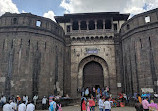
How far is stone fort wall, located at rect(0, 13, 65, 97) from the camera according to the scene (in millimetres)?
15031

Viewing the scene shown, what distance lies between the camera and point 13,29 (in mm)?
16500

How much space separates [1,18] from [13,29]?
2.27m

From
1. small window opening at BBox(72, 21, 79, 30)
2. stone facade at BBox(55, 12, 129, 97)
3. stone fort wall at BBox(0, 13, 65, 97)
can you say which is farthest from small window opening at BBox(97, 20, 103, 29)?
stone fort wall at BBox(0, 13, 65, 97)

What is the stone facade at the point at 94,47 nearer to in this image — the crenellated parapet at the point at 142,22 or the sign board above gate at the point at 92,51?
the sign board above gate at the point at 92,51

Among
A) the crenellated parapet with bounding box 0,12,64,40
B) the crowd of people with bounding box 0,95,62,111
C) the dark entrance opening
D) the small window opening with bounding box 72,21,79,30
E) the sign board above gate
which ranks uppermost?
the small window opening with bounding box 72,21,79,30

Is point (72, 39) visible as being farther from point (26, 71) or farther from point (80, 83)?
point (26, 71)

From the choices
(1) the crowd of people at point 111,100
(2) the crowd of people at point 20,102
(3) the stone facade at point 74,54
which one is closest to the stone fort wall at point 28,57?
(3) the stone facade at point 74,54

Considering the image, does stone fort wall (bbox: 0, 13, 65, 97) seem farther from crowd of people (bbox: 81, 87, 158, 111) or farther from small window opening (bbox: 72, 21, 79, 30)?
small window opening (bbox: 72, 21, 79, 30)

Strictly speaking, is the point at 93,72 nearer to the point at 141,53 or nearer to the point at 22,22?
the point at 141,53

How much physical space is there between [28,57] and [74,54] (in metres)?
7.20

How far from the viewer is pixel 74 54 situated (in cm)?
2119

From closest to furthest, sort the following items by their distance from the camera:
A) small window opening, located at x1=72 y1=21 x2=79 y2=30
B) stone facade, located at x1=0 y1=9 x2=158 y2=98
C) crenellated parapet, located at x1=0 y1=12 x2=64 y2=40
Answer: stone facade, located at x1=0 y1=9 x2=158 y2=98, crenellated parapet, located at x1=0 y1=12 x2=64 y2=40, small window opening, located at x1=72 y1=21 x2=79 y2=30

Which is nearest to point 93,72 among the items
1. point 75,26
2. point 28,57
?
point 75,26

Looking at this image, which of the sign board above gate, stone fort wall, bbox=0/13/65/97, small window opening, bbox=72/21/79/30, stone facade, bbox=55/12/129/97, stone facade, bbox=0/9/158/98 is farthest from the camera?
small window opening, bbox=72/21/79/30
